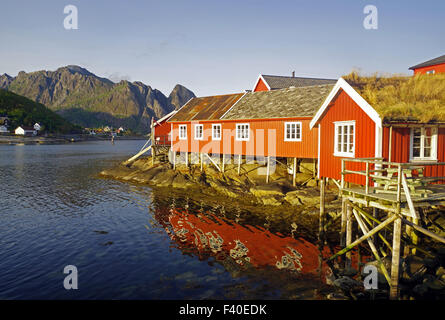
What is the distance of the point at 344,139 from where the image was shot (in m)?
16.4

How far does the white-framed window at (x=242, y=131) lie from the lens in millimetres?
27344

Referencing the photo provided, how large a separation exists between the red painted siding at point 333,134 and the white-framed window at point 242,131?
33.2 feet

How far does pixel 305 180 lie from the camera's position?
24734 mm

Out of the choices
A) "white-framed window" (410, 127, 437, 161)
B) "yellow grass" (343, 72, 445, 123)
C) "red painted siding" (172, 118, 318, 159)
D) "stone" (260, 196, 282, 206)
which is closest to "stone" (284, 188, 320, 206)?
"stone" (260, 196, 282, 206)

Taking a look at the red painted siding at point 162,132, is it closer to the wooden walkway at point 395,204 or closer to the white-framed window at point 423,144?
the wooden walkway at point 395,204

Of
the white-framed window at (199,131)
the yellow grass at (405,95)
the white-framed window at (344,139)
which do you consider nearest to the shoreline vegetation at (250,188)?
the white-framed window at (199,131)

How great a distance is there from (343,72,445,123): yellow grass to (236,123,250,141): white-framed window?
11.3 metres

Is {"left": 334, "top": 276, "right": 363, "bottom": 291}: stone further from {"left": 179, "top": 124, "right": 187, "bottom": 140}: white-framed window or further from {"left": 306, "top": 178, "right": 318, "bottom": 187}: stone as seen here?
{"left": 179, "top": 124, "right": 187, "bottom": 140}: white-framed window

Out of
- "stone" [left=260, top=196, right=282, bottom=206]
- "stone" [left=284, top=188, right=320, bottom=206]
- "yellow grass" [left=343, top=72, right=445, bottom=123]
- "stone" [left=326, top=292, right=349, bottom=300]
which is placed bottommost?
"stone" [left=326, top=292, right=349, bottom=300]

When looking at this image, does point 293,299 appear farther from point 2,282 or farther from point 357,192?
point 2,282

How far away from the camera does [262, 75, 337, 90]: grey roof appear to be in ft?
126

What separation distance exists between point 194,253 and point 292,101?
Answer: 17.2 meters
